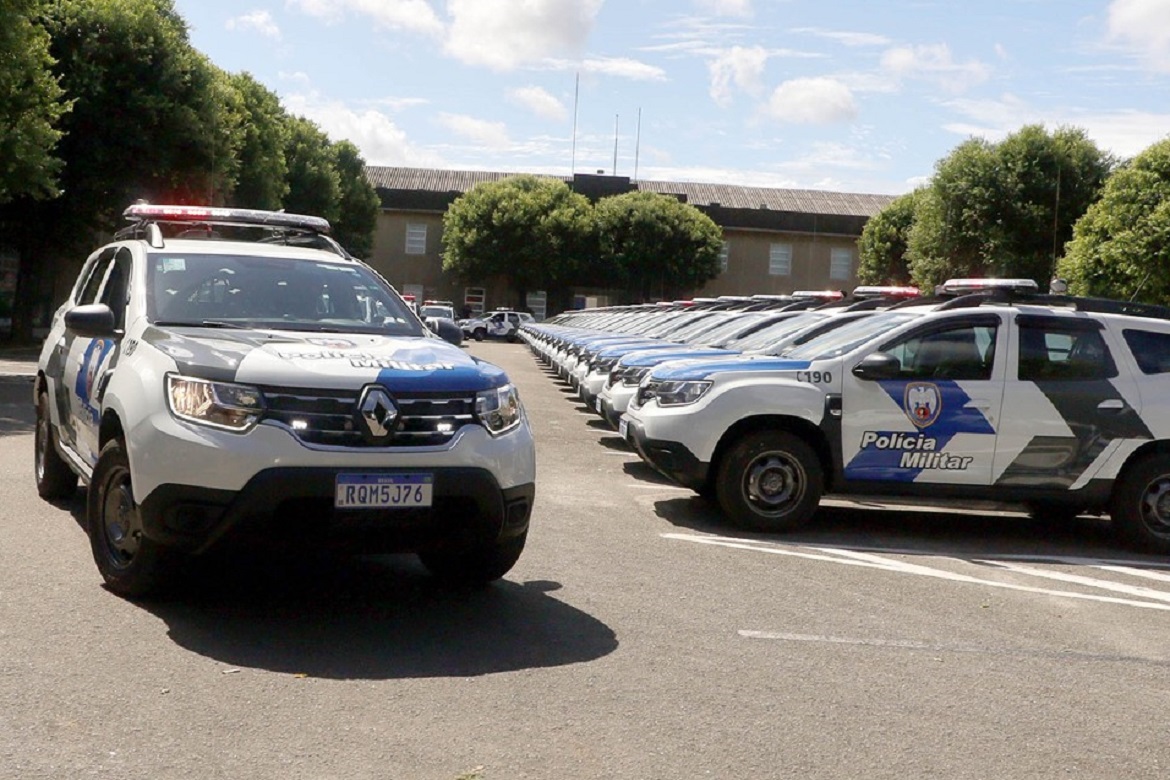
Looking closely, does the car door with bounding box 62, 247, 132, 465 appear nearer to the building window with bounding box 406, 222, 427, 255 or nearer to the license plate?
the license plate

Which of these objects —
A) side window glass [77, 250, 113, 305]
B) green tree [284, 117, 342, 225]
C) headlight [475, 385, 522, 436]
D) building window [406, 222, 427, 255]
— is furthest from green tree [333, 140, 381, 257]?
headlight [475, 385, 522, 436]

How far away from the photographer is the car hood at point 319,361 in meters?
5.57

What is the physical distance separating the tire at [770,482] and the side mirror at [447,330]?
247 cm

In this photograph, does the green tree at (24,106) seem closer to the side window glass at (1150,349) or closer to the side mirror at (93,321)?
the side mirror at (93,321)

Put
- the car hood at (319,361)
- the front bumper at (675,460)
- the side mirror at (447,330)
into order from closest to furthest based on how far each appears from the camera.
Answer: the car hood at (319,361) → the side mirror at (447,330) → the front bumper at (675,460)

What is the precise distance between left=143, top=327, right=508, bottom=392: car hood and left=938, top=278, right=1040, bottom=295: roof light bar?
16.4ft

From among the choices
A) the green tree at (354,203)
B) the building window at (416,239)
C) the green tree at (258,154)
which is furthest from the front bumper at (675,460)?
the building window at (416,239)

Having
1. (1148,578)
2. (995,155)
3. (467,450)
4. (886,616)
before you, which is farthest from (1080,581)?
(995,155)

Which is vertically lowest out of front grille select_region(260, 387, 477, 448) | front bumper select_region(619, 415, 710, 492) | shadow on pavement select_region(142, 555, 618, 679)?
shadow on pavement select_region(142, 555, 618, 679)

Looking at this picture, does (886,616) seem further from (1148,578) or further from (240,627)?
(240,627)

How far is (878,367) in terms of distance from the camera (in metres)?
9.16

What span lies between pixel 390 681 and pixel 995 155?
4165cm

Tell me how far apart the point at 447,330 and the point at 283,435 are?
2.18 metres

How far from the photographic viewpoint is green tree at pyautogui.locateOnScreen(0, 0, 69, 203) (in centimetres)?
1844
